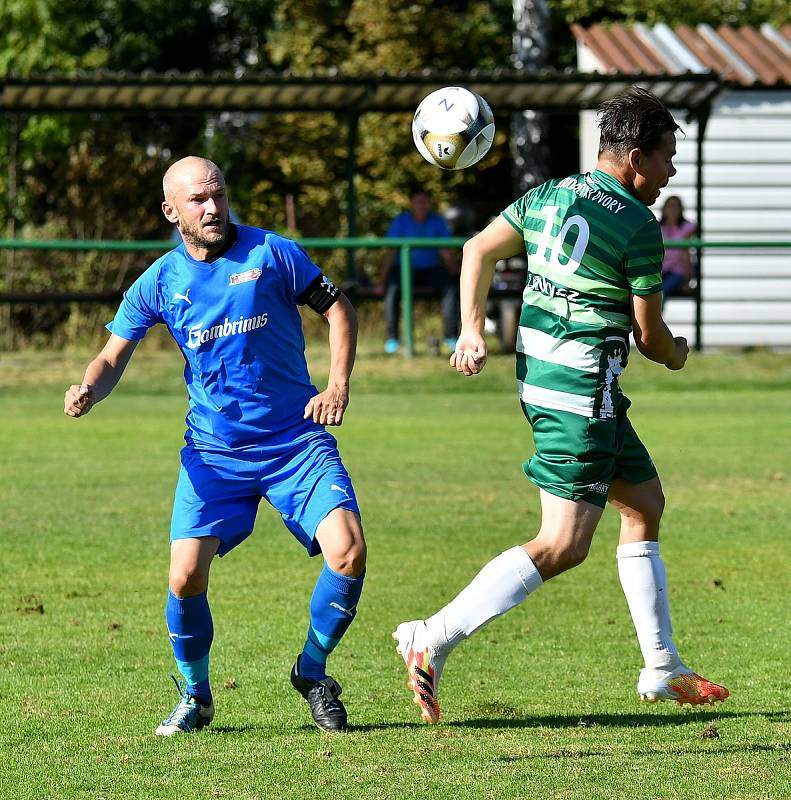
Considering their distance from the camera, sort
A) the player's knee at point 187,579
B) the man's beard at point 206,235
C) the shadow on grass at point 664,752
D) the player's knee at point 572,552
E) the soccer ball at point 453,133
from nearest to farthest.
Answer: the shadow on grass at point 664,752 → the player's knee at point 572,552 → the player's knee at point 187,579 → the man's beard at point 206,235 → the soccer ball at point 453,133

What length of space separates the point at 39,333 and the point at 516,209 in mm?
17149

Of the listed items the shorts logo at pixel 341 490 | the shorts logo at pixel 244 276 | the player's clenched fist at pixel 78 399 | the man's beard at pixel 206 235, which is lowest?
the shorts logo at pixel 341 490

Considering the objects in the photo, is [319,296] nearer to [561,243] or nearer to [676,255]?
[561,243]

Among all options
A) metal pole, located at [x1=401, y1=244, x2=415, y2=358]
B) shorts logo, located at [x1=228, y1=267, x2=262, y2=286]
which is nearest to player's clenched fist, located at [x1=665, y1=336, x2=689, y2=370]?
shorts logo, located at [x1=228, y1=267, x2=262, y2=286]

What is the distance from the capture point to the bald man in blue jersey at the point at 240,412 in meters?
5.12

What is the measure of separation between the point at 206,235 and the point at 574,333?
131 cm

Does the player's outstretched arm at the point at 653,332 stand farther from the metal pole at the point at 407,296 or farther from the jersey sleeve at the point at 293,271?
the metal pole at the point at 407,296

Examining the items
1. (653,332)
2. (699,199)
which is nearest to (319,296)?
(653,332)

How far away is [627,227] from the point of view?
16.0 ft

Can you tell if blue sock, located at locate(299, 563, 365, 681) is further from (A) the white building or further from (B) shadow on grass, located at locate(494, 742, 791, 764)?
(A) the white building

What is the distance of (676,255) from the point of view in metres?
18.8

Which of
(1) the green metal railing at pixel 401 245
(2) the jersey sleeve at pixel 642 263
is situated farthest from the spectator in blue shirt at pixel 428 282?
(2) the jersey sleeve at pixel 642 263

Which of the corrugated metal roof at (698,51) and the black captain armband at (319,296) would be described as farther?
the corrugated metal roof at (698,51)

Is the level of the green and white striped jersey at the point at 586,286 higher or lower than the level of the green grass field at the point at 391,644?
higher
